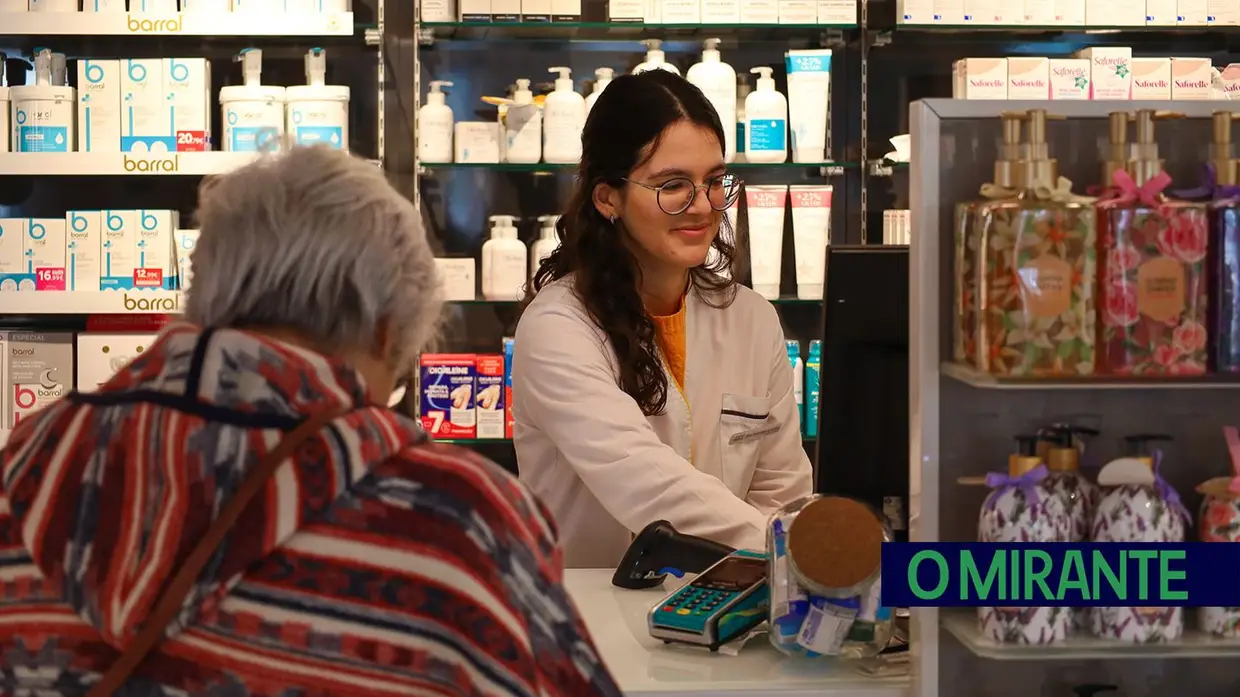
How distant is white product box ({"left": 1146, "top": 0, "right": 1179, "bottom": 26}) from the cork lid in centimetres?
262

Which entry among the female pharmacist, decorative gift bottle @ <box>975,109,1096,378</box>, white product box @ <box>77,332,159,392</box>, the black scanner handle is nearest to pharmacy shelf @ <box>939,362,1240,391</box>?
decorative gift bottle @ <box>975,109,1096,378</box>

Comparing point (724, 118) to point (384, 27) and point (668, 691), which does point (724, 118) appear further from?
point (668, 691)

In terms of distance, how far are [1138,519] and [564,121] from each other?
241cm

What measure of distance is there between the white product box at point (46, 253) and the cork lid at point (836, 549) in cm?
259

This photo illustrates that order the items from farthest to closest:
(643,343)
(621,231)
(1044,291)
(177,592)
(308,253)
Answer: (621,231) → (643,343) → (1044,291) → (308,253) → (177,592)

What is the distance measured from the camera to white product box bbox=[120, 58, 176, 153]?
11.2 feet

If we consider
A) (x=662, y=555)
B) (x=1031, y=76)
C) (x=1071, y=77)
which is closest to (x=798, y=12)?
(x=1031, y=76)

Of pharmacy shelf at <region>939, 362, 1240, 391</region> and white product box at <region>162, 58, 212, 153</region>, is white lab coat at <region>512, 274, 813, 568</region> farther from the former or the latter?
white product box at <region>162, 58, 212, 153</region>

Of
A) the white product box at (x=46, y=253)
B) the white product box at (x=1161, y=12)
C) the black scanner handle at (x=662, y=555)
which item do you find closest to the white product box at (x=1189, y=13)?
the white product box at (x=1161, y=12)

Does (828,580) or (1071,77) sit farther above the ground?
(1071,77)

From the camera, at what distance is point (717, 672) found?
1502mm

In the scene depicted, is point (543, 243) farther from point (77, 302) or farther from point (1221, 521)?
point (1221, 521)

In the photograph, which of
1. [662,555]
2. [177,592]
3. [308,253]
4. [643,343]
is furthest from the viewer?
[643,343]

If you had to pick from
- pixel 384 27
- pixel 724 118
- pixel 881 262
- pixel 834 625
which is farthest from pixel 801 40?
pixel 834 625
